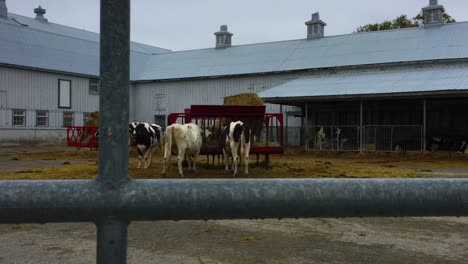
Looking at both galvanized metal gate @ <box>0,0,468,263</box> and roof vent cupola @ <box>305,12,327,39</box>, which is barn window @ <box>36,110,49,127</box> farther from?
galvanized metal gate @ <box>0,0,468,263</box>

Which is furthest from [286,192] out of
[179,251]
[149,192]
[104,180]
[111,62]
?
[179,251]

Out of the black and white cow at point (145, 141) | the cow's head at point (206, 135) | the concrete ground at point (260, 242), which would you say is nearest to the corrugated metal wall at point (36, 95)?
the black and white cow at point (145, 141)

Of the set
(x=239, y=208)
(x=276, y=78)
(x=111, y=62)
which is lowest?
(x=239, y=208)

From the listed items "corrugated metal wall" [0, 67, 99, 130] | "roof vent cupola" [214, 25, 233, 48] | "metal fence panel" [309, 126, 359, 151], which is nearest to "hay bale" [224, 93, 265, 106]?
"metal fence panel" [309, 126, 359, 151]

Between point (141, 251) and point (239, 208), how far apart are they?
4388mm

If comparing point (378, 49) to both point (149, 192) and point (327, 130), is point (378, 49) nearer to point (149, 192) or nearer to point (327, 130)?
point (327, 130)

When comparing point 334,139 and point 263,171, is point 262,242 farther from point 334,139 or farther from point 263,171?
point 334,139

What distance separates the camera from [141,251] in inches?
217

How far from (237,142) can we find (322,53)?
24.7 metres

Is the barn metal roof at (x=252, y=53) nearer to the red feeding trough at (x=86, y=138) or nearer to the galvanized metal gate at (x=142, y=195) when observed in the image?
the red feeding trough at (x=86, y=138)

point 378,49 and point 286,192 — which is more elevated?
point 378,49

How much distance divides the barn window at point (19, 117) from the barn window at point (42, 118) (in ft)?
3.96

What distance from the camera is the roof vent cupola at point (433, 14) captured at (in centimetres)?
3575

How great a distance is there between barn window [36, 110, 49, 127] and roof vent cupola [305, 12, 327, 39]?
21657 mm
